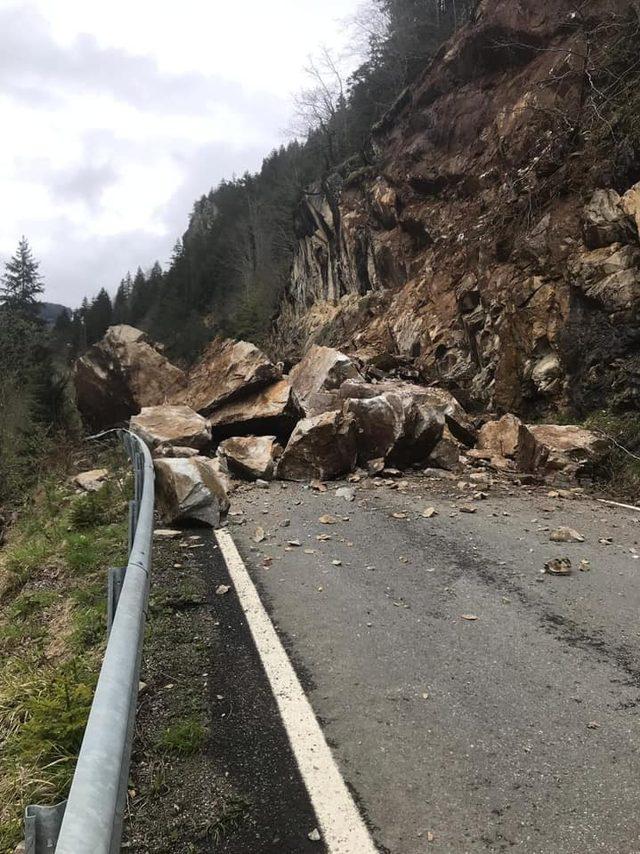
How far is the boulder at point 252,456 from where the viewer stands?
886 centimetres

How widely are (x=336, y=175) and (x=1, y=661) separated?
30.0 meters

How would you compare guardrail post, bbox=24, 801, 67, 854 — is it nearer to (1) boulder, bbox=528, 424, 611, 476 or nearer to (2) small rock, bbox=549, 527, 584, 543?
A: (2) small rock, bbox=549, 527, 584, 543

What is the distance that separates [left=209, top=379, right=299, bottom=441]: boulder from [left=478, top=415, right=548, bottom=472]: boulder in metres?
3.85

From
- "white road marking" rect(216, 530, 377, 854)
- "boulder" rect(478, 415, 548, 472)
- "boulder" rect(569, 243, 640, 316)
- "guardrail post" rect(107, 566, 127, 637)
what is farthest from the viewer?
"boulder" rect(569, 243, 640, 316)

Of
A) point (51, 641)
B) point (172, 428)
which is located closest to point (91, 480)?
point (172, 428)

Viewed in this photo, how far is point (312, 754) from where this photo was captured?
2.47m

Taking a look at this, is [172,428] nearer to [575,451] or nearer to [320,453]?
[320,453]

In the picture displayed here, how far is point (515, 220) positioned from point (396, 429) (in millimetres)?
7373

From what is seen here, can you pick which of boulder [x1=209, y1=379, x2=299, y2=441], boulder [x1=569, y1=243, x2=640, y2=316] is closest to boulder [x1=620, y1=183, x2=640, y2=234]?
boulder [x1=569, y1=243, x2=640, y2=316]

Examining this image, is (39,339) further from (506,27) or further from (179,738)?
(179,738)

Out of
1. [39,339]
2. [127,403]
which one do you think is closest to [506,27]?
[127,403]

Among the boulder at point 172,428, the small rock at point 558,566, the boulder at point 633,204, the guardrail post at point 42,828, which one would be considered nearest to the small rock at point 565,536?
the small rock at point 558,566

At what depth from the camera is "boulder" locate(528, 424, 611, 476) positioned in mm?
7855

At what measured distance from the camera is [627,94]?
11008 millimetres
